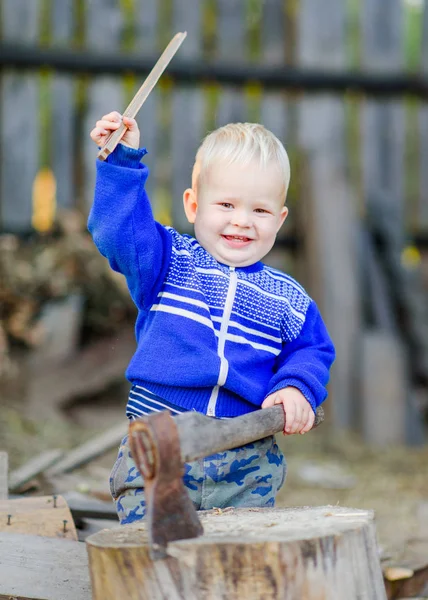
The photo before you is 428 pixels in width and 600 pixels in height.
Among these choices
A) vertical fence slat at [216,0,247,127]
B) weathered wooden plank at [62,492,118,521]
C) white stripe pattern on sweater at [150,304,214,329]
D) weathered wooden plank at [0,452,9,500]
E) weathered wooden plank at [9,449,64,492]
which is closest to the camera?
white stripe pattern on sweater at [150,304,214,329]

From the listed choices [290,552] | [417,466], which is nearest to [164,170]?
[417,466]

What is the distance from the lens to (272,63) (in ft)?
20.0

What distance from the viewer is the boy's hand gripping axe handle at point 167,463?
1.56 meters

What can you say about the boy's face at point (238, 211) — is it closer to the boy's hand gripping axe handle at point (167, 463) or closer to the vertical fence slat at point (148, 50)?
the boy's hand gripping axe handle at point (167, 463)

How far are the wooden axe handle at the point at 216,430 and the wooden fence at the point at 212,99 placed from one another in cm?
391

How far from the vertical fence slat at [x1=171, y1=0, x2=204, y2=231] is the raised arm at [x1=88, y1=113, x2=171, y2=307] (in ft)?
13.0

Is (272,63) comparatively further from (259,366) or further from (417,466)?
(259,366)

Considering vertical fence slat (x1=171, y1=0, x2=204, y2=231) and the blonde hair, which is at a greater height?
vertical fence slat (x1=171, y1=0, x2=204, y2=231)

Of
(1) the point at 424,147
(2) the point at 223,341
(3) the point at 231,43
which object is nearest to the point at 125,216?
(2) the point at 223,341

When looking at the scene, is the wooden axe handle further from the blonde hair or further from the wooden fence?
the wooden fence

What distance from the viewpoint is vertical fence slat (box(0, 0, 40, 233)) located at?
593 centimetres

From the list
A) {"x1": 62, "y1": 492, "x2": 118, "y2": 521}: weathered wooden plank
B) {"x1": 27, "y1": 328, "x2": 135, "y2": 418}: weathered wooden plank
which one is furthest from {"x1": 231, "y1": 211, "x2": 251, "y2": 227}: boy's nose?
{"x1": 27, "y1": 328, "x2": 135, "y2": 418}: weathered wooden plank

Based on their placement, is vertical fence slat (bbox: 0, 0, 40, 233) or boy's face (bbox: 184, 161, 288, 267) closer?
boy's face (bbox: 184, 161, 288, 267)

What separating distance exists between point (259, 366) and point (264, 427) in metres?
0.34
